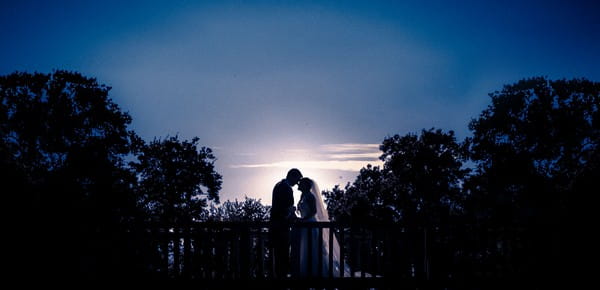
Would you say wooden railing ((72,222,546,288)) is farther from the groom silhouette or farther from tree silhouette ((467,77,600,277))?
tree silhouette ((467,77,600,277))

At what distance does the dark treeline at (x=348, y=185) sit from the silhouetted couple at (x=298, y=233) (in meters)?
1.81

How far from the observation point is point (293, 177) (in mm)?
9086

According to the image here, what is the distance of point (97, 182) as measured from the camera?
21.6 m

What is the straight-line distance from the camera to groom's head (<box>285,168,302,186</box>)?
29.8 feet

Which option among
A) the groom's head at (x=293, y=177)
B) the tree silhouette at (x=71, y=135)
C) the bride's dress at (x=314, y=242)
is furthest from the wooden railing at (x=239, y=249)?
the tree silhouette at (x=71, y=135)

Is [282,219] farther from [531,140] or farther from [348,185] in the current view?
[348,185]

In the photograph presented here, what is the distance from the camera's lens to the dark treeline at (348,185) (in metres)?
6.48

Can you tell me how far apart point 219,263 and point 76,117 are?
2136 cm

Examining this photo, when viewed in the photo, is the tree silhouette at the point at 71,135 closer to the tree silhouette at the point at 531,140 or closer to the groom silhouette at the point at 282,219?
the groom silhouette at the point at 282,219

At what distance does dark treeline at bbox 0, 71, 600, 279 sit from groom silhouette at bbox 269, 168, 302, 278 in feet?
5.76

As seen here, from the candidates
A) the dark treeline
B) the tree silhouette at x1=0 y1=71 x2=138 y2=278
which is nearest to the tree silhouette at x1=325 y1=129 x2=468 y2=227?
the dark treeline

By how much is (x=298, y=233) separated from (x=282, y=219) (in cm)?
116

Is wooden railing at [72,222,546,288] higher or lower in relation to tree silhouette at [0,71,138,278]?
lower

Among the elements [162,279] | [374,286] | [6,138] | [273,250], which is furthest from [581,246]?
[6,138]
